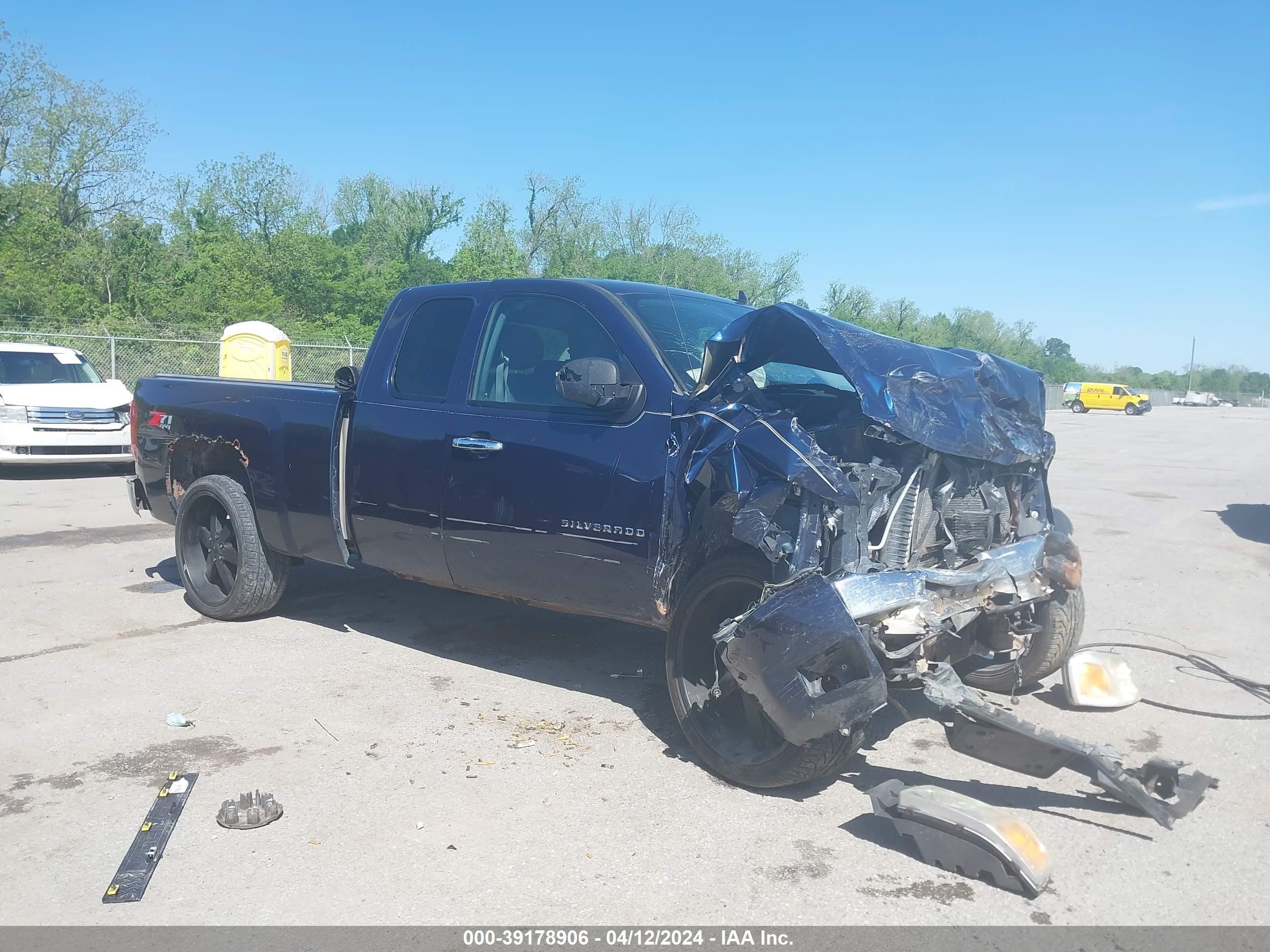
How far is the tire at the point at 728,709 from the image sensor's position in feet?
12.5

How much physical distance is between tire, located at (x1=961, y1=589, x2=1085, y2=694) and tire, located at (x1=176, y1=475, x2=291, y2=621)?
4173mm

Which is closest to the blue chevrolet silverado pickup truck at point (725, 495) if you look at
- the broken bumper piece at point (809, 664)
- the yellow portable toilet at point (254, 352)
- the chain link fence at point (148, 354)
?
the broken bumper piece at point (809, 664)

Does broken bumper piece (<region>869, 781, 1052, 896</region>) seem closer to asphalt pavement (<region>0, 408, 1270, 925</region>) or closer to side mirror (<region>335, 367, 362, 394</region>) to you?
asphalt pavement (<region>0, 408, 1270, 925</region>)

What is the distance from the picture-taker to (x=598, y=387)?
4309 millimetres

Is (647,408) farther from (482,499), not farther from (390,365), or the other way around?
(390,365)

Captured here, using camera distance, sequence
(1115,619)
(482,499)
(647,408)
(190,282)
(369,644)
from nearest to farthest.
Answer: (647,408), (482,499), (369,644), (1115,619), (190,282)

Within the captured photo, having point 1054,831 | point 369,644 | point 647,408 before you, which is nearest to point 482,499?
point 647,408

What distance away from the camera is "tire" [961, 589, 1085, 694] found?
16.0ft

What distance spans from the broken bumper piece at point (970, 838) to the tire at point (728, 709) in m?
0.34

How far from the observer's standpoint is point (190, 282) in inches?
1507

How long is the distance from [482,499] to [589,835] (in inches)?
70.4

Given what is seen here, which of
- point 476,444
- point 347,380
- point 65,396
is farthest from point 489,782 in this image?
point 65,396
